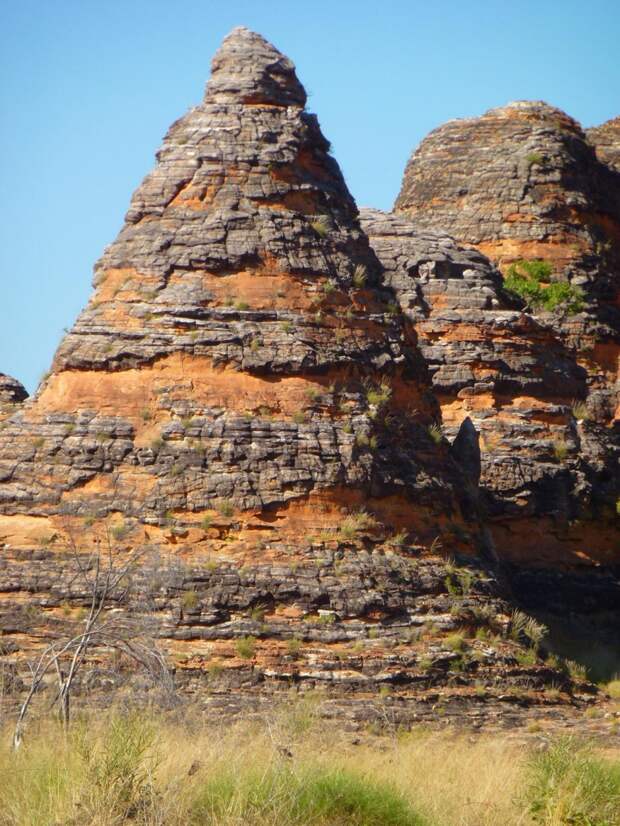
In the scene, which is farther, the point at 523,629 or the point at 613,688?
the point at 613,688

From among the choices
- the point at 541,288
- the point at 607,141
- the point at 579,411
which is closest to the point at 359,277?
the point at 579,411

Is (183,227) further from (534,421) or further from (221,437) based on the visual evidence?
(534,421)

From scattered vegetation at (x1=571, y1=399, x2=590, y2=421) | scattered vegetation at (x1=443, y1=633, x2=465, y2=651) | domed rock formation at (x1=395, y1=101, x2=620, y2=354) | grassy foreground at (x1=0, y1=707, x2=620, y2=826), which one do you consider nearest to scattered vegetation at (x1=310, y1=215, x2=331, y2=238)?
scattered vegetation at (x1=443, y1=633, x2=465, y2=651)

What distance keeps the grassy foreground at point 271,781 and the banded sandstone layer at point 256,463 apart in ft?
10.3

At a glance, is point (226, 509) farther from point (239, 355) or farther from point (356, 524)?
point (239, 355)

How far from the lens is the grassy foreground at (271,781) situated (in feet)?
48.6

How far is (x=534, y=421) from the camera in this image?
1291 inches

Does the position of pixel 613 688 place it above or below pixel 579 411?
below

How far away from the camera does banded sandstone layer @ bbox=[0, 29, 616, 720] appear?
2150 centimetres

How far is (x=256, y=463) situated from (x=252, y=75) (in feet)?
21.7

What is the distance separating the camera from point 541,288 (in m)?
38.4

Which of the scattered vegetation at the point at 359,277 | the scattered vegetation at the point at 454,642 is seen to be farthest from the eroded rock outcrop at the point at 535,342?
the scattered vegetation at the point at 454,642

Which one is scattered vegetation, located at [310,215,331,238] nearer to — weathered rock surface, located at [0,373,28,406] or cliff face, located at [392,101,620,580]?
weathered rock surface, located at [0,373,28,406]

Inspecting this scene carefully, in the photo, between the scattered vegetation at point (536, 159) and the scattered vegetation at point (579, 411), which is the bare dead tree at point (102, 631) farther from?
the scattered vegetation at point (536, 159)
